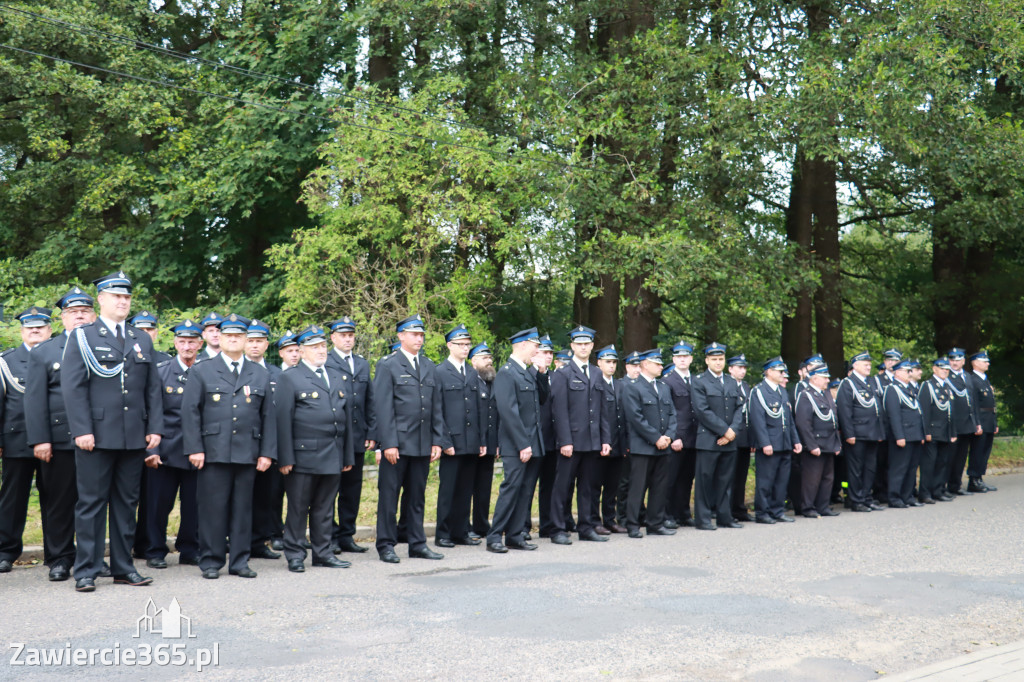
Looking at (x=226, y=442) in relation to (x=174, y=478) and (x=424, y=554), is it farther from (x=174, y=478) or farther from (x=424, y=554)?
(x=424, y=554)

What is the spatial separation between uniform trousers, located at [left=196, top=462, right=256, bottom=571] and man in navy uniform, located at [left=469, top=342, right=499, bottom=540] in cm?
270

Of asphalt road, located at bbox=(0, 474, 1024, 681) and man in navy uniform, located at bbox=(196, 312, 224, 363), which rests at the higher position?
man in navy uniform, located at bbox=(196, 312, 224, 363)

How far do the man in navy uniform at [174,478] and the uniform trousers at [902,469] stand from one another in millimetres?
9525

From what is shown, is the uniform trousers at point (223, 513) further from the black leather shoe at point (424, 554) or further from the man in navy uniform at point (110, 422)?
the black leather shoe at point (424, 554)

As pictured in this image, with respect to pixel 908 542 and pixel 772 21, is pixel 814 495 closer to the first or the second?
pixel 908 542

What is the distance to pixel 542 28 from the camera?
68.8ft

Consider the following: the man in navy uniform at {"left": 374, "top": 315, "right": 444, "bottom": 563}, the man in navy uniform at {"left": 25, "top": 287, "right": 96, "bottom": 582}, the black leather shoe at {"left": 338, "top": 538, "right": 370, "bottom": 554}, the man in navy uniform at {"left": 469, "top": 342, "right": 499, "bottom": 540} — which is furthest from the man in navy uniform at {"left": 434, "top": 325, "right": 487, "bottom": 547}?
the man in navy uniform at {"left": 25, "top": 287, "right": 96, "bottom": 582}

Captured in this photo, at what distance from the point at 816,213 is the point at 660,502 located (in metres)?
13.0

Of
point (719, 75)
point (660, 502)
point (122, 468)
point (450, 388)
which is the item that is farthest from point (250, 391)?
point (719, 75)

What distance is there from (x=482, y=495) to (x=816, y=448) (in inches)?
180

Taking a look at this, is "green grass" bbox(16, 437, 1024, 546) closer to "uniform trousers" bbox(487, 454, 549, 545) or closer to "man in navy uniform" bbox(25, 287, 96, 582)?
"man in navy uniform" bbox(25, 287, 96, 582)

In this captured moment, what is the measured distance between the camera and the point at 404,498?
383 inches

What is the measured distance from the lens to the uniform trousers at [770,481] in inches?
487

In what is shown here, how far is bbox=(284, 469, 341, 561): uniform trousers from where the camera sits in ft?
28.5
